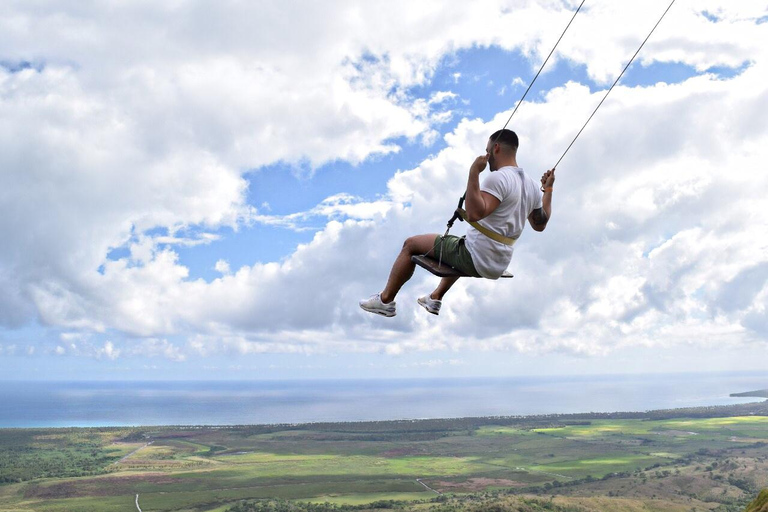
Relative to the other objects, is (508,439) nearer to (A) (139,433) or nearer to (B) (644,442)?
(B) (644,442)

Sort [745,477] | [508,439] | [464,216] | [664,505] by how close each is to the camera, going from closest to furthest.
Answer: [464,216]
[664,505]
[745,477]
[508,439]

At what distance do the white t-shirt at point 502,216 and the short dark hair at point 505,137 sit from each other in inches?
10.1

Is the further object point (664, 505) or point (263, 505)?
point (263, 505)

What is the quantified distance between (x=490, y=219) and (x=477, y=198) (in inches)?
18.6

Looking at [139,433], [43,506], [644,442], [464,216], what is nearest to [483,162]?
[464,216]

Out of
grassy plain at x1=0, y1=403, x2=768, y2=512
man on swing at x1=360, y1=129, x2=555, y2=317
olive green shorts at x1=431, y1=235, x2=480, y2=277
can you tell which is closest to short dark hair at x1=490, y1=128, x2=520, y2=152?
man on swing at x1=360, y1=129, x2=555, y2=317

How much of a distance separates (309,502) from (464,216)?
285 feet

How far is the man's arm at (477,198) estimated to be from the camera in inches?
219

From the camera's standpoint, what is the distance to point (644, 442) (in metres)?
137

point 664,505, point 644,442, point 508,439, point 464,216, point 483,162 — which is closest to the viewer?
point 483,162

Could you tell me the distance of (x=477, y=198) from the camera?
568 cm

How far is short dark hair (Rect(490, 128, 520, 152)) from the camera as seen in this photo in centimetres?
609

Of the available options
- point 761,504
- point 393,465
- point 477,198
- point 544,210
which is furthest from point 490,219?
point 393,465

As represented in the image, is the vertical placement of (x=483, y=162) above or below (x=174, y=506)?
above
